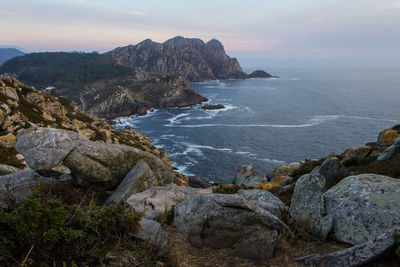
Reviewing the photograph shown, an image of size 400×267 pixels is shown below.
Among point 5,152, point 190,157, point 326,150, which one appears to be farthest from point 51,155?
point 326,150

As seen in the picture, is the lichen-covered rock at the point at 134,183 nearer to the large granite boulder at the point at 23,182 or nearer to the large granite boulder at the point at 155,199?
the large granite boulder at the point at 155,199

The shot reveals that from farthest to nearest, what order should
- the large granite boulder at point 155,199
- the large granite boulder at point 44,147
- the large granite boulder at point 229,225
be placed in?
the large granite boulder at point 44,147 < the large granite boulder at point 155,199 < the large granite boulder at point 229,225

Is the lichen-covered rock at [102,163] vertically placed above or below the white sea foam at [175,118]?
above

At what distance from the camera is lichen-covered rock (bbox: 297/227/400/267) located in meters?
5.99

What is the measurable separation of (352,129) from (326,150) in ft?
89.4

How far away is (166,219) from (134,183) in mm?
3455

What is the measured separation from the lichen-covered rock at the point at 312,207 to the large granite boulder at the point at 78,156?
735 cm

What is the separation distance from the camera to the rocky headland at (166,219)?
5512 mm

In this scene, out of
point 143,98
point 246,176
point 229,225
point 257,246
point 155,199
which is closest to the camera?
point 257,246

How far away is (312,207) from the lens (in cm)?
882

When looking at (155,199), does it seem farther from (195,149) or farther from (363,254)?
(195,149)

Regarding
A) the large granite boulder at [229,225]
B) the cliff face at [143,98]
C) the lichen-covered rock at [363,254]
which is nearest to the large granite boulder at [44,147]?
the large granite boulder at [229,225]

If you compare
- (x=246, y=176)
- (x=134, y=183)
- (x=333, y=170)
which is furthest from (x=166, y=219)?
(x=246, y=176)

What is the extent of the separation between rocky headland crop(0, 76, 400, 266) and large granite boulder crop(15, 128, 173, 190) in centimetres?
5
